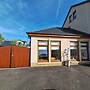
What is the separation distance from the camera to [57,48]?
48.0 ft

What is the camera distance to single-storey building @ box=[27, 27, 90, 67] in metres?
13.9

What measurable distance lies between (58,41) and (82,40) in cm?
334

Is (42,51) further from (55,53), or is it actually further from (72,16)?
(72,16)

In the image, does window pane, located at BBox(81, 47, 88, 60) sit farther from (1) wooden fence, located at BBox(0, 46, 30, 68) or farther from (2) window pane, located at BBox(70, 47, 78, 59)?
(1) wooden fence, located at BBox(0, 46, 30, 68)

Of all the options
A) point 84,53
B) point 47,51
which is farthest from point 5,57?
point 84,53

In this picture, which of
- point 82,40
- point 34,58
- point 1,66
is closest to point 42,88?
point 34,58

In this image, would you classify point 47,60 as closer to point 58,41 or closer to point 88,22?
point 58,41

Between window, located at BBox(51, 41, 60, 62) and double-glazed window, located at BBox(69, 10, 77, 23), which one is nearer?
window, located at BBox(51, 41, 60, 62)

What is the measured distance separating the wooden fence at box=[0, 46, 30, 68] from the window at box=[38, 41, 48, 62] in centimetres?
154

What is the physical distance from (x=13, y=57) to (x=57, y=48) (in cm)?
548

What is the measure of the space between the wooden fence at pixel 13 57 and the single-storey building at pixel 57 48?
93 centimetres

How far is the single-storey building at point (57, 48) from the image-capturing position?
45.5 feet

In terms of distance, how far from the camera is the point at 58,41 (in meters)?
14.7

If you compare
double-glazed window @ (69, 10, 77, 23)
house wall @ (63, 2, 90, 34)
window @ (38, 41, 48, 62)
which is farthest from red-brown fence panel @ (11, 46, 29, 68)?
double-glazed window @ (69, 10, 77, 23)
